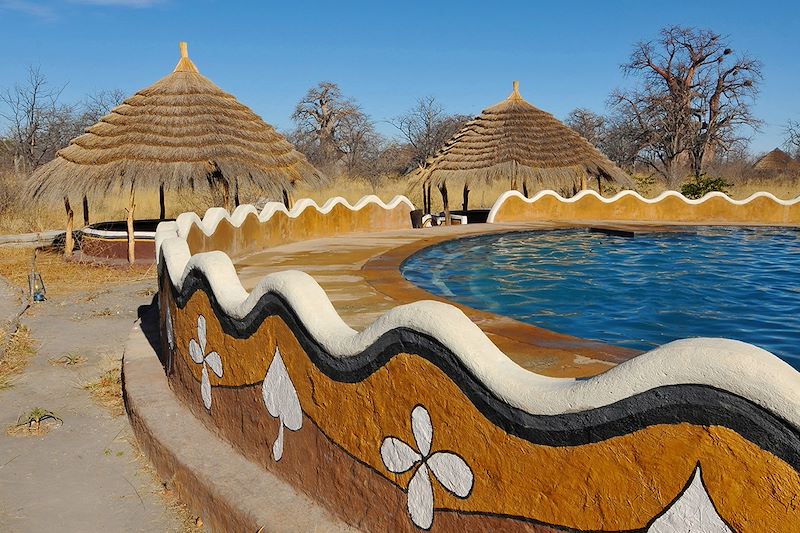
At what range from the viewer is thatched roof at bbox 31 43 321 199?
14.2 meters

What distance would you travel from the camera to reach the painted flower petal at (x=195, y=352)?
450 cm

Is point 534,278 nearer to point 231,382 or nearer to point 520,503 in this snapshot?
point 231,382

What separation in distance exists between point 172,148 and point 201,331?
36.3ft

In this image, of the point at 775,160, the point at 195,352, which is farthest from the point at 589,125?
the point at 195,352

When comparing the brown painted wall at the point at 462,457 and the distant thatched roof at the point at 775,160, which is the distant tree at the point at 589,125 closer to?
the distant thatched roof at the point at 775,160

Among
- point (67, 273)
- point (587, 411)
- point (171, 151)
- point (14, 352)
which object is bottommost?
point (14, 352)

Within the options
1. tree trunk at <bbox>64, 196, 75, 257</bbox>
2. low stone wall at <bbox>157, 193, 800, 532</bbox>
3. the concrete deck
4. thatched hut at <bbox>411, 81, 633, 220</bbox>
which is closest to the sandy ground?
low stone wall at <bbox>157, 193, 800, 532</bbox>

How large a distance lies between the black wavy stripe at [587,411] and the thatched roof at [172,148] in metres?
12.0

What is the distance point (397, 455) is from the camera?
2805mm

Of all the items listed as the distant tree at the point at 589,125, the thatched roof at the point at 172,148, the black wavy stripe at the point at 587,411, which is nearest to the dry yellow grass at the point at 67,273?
the thatched roof at the point at 172,148

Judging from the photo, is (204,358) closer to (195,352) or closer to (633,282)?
(195,352)

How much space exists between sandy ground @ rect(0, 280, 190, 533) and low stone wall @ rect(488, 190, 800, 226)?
9.59 m

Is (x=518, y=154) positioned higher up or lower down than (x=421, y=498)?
higher up

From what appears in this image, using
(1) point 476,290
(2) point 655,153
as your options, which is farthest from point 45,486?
(2) point 655,153
